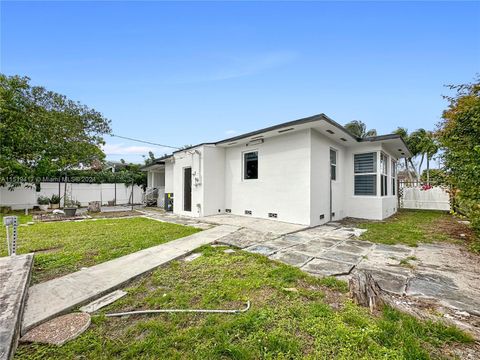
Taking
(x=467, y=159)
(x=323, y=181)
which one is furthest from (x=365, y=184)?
(x=467, y=159)

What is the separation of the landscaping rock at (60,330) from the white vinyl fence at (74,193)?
47.6 feet

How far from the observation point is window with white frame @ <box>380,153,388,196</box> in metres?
8.77

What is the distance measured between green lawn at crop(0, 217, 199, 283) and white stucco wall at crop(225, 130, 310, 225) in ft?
10.3

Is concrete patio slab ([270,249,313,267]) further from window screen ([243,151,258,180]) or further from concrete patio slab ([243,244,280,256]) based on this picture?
window screen ([243,151,258,180])

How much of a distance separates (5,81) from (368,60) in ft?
58.9

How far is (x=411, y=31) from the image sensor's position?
6453 mm

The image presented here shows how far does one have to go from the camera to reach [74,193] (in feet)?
48.0

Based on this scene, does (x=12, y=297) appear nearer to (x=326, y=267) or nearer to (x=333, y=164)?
(x=326, y=267)

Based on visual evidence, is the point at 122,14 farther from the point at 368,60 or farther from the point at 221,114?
the point at 368,60

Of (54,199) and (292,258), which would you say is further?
(54,199)

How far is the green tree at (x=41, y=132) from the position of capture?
36.3 ft

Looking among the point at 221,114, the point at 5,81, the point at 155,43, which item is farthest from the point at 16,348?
the point at 5,81

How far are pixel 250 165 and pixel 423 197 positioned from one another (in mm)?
10971

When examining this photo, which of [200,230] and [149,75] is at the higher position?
[149,75]
